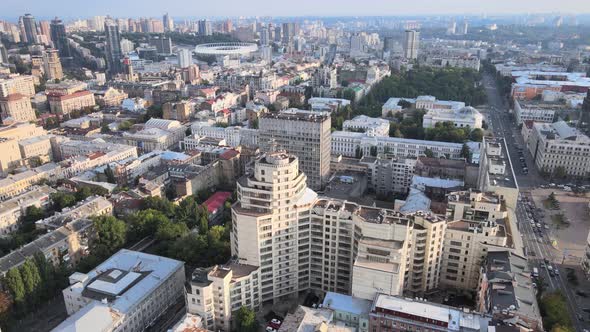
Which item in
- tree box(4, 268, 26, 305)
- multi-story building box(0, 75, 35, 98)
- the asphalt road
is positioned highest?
multi-story building box(0, 75, 35, 98)

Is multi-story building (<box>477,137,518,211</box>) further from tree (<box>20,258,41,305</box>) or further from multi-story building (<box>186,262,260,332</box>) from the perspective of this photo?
tree (<box>20,258,41,305</box>)

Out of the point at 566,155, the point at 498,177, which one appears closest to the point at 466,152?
the point at 566,155

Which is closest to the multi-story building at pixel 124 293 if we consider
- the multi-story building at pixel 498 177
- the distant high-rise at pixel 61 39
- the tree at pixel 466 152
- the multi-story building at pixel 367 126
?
the multi-story building at pixel 498 177

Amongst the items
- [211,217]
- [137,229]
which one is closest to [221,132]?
[211,217]

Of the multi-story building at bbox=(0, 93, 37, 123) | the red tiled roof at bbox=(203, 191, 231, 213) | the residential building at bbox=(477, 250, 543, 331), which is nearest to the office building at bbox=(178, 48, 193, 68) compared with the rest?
the multi-story building at bbox=(0, 93, 37, 123)

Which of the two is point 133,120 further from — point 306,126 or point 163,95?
point 306,126

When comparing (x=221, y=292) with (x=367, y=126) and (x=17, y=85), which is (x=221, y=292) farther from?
(x=17, y=85)
